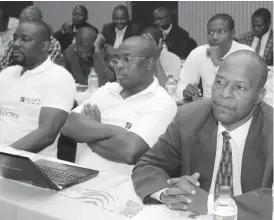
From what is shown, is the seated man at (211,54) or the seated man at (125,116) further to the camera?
the seated man at (211,54)

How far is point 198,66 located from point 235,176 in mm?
2508

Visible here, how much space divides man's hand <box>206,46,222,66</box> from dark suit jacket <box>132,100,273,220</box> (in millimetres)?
2290

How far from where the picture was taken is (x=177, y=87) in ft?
12.9

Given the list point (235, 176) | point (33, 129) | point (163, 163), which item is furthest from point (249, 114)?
point (33, 129)

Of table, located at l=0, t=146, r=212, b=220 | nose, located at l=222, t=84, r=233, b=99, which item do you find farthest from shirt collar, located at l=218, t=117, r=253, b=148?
table, located at l=0, t=146, r=212, b=220

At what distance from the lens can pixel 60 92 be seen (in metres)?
2.52

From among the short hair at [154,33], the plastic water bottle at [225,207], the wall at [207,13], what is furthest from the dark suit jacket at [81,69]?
the wall at [207,13]

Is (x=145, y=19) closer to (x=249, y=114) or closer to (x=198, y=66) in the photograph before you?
(x=198, y=66)

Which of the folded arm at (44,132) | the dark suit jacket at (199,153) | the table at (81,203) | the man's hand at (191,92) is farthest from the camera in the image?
the man's hand at (191,92)

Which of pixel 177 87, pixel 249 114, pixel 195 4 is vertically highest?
pixel 195 4

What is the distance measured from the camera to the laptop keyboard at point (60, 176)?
5.41ft

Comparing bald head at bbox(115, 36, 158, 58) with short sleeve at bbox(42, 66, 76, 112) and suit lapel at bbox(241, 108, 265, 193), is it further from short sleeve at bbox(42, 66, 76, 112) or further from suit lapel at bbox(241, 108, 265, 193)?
suit lapel at bbox(241, 108, 265, 193)

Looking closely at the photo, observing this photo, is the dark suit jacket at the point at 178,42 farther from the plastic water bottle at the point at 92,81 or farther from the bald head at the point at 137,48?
the bald head at the point at 137,48

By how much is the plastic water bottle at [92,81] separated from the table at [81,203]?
7.61 feet
